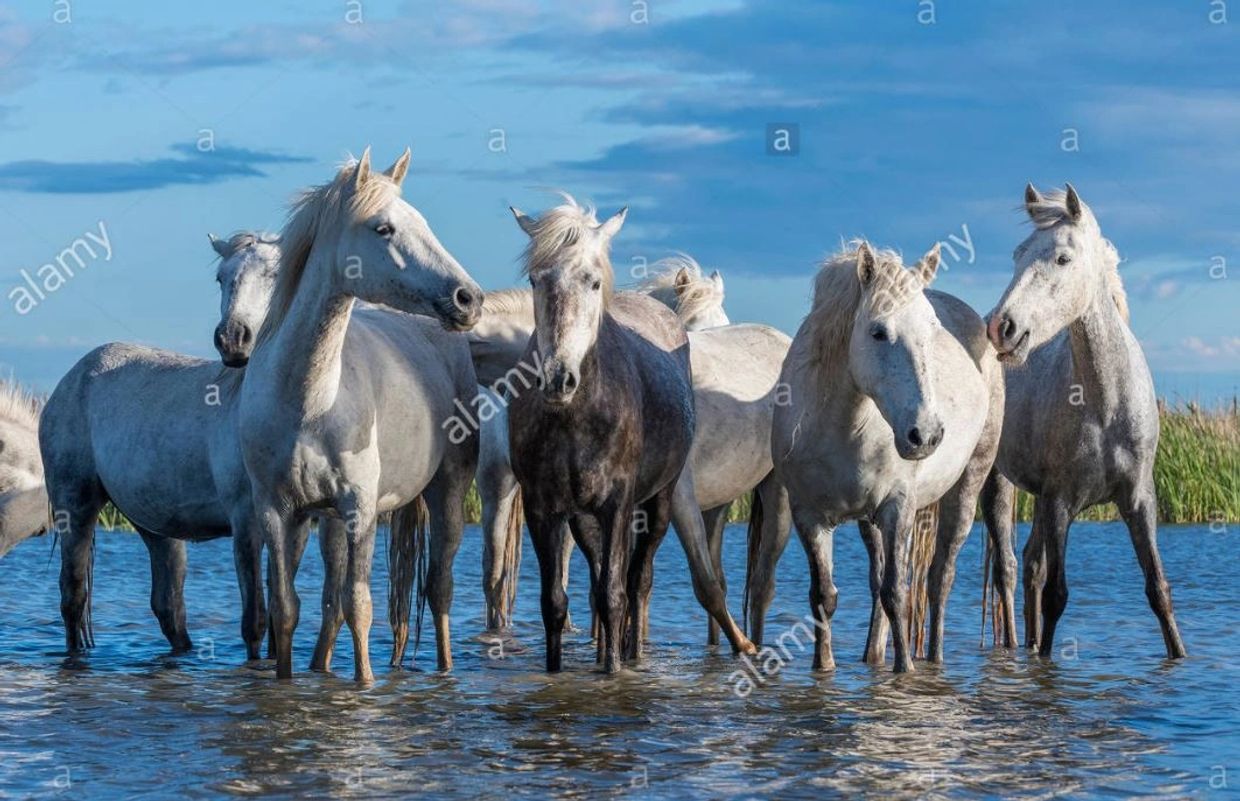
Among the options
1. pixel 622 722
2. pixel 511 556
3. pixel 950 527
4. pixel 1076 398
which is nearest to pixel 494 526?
pixel 511 556

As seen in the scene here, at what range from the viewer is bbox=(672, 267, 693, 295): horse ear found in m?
11.6

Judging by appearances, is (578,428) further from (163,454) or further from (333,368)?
(163,454)

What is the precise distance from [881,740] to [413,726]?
1.96 meters

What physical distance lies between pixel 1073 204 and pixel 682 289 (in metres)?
3.63

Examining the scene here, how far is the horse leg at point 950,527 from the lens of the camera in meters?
9.33

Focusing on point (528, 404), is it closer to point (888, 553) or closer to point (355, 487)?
point (355, 487)

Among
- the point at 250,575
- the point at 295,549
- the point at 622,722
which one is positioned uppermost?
the point at 295,549

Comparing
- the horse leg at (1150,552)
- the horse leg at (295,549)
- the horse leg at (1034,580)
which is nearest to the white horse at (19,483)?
the horse leg at (295,549)

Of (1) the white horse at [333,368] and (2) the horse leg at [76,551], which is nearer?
(1) the white horse at [333,368]

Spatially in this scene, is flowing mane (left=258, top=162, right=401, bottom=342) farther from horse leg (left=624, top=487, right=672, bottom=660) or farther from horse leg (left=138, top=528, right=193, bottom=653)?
horse leg (left=138, top=528, right=193, bottom=653)

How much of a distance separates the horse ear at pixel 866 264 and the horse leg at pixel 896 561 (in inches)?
43.9

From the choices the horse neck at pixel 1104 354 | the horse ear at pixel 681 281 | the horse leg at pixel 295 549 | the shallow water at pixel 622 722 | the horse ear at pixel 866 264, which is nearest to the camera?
the shallow water at pixel 622 722

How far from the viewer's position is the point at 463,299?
22.4 feet

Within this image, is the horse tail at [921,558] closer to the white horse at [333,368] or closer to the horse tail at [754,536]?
the horse tail at [754,536]
